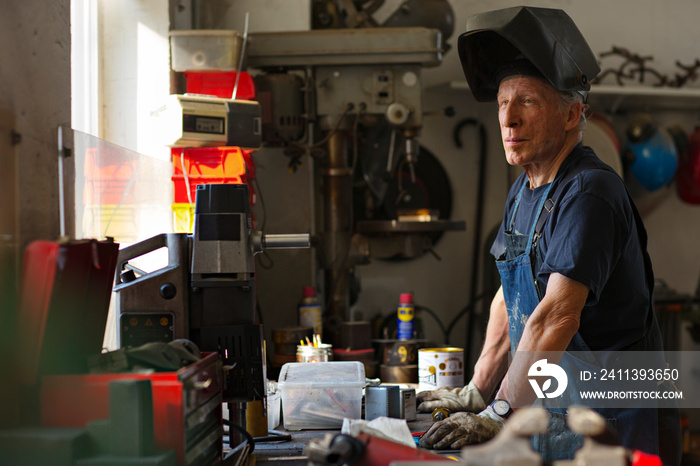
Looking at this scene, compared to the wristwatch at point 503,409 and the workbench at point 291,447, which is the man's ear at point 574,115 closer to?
the wristwatch at point 503,409

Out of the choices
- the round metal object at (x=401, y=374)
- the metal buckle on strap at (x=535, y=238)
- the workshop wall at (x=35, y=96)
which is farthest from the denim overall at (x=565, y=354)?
the workshop wall at (x=35, y=96)

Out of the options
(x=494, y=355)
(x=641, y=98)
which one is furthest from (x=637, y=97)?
(x=494, y=355)

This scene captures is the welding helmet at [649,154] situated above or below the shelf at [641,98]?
below

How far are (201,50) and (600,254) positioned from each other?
1843mm

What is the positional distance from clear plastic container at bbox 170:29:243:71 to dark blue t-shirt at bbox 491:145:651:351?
155 centimetres

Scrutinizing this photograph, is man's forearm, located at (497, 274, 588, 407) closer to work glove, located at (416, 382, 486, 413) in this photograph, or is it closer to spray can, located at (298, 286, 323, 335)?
work glove, located at (416, 382, 486, 413)

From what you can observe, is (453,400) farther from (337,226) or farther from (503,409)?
(337,226)

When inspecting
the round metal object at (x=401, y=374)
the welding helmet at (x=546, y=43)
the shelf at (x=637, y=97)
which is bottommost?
the round metal object at (x=401, y=374)

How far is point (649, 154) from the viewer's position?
163 inches

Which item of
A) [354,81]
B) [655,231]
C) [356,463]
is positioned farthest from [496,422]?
[655,231]

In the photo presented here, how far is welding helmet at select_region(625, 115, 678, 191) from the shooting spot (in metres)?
4.14

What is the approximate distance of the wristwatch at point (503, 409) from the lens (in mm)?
1557

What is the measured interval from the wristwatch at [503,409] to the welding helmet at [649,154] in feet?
10.0

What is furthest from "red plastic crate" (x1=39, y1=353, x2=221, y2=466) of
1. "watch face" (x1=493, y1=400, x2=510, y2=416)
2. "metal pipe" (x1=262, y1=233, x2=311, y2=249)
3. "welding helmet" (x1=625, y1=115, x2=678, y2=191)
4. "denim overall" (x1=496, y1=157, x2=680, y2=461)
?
"welding helmet" (x1=625, y1=115, x2=678, y2=191)
